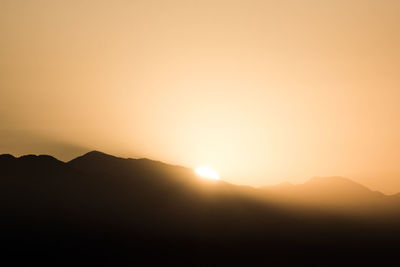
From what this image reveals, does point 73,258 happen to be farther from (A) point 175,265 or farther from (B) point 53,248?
(A) point 175,265

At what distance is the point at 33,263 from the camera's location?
589 ft

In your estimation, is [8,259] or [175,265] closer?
[8,259]

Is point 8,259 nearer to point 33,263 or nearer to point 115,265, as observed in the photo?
point 33,263

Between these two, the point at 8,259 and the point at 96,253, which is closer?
the point at 8,259

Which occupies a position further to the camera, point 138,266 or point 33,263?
point 138,266

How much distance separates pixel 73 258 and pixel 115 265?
16.3 meters

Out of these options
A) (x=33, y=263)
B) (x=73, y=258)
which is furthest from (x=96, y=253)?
(x=33, y=263)

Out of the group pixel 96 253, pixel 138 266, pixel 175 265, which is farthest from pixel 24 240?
pixel 175 265

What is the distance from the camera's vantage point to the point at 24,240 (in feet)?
654

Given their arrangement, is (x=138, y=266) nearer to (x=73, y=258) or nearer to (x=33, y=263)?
(x=73, y=258)

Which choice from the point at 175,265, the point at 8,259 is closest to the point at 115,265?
the point at 175,265

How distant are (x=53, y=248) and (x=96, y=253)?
16937mm

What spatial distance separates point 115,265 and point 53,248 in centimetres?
2635

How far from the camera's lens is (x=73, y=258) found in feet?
626
